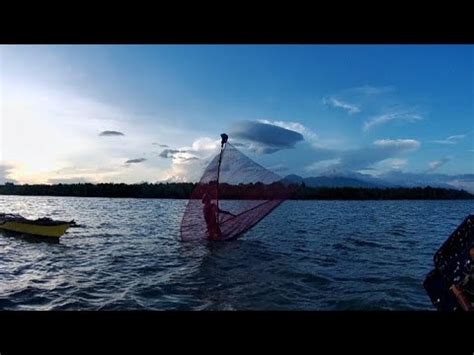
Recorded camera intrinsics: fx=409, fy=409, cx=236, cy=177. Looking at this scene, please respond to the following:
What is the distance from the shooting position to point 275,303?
6.92 m

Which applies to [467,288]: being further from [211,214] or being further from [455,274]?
[211,214]

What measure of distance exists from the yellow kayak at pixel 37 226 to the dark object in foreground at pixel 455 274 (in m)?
10.0

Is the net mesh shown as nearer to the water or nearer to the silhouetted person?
the water

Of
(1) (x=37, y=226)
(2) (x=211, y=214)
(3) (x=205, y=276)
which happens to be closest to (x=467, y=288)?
(3) (x=205, y=276)

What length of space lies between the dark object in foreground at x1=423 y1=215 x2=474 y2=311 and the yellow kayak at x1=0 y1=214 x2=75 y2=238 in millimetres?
10001

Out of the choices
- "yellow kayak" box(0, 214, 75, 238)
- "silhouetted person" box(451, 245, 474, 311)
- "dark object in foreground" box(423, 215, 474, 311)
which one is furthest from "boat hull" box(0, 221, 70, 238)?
"silhouetted person" box(451, 245, 474, 311)

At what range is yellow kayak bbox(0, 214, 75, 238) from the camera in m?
11.2

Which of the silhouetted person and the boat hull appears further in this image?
the boat hull

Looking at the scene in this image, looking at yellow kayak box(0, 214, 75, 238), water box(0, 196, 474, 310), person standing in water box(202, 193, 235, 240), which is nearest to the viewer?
water box(0, 196, 474, 310)

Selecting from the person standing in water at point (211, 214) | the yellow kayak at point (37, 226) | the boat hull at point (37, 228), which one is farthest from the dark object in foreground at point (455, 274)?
the boat hull at point (37, 228)

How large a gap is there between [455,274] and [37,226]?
36.8 feet
